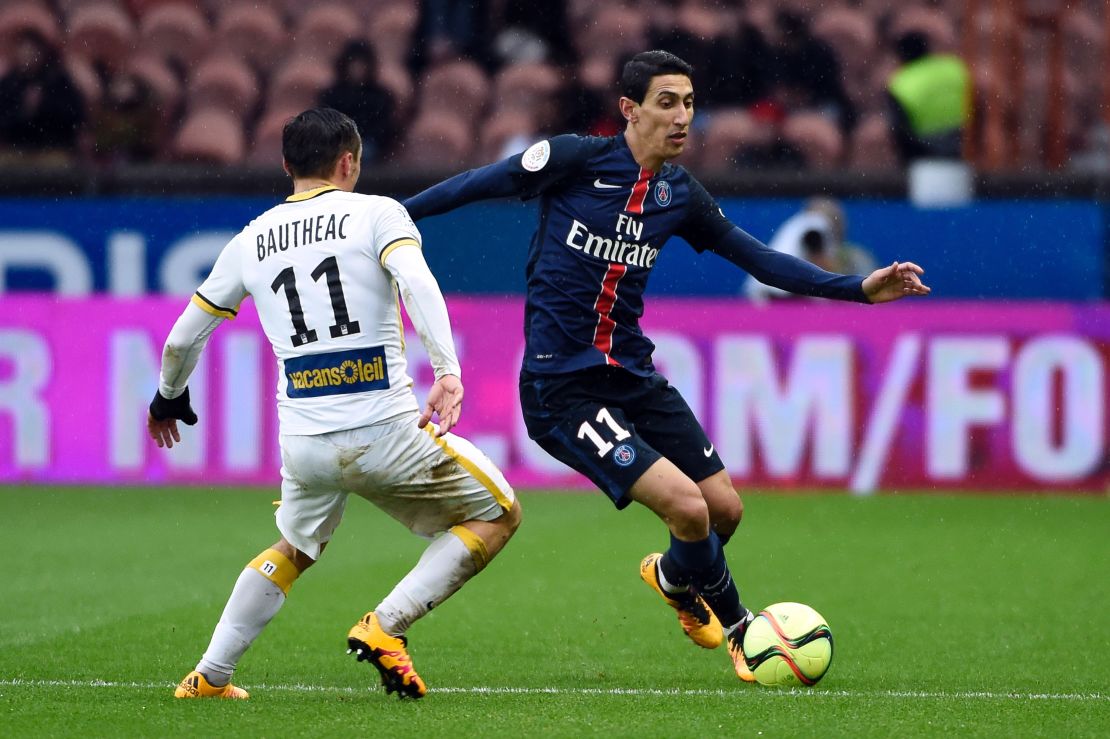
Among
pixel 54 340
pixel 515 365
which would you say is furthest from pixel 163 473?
pixel 515 365

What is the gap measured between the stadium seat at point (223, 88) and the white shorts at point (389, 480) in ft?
36.2

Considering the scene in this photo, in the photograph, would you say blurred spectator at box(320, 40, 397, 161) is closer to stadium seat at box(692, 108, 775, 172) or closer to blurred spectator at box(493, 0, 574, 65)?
blurred spectator at box(493, 0, 574, 65)

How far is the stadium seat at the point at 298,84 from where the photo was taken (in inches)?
625

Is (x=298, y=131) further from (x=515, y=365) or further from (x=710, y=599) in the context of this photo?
(x=515, y=365)

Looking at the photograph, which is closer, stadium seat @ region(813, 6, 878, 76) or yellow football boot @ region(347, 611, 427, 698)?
yellow football boot @ region(347, 611, 427, 698)

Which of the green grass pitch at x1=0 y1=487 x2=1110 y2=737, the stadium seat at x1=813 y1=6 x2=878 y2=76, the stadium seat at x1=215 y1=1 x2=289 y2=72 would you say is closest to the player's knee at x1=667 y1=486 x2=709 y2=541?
the green grass pitch at x1=0 y1=487 x2=1110 y2=737

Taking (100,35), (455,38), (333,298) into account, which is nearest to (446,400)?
(333,298)

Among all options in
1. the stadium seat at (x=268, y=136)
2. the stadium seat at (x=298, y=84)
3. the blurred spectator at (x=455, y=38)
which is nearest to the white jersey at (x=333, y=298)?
the stadium seat at (x=268, y=136)

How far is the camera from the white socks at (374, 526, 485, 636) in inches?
214

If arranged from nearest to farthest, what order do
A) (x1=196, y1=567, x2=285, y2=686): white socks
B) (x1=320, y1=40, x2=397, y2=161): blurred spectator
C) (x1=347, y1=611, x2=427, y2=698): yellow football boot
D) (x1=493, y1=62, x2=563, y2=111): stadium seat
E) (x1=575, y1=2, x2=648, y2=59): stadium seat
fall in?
1. (x1=347, y1=611, x2=427, y2=698): yellow football boot
2. (x1=196, y1=567, x2=285, y2=686): white socks
3. (x1=320, y1=40, x2=397, y2=161): blurred spectator
4. (x1=493, y1=62, x2=563, y2=111): stadium seat
5. (x1=575, y1=2, x2=648, y2=59): stadium seat

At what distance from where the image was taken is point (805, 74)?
1573cm

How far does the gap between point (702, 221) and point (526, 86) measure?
32.3ft

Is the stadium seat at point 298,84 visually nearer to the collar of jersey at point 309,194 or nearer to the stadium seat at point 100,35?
the stadium seat at point 100,35

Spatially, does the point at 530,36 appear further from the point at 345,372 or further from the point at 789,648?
the point at 345,372
